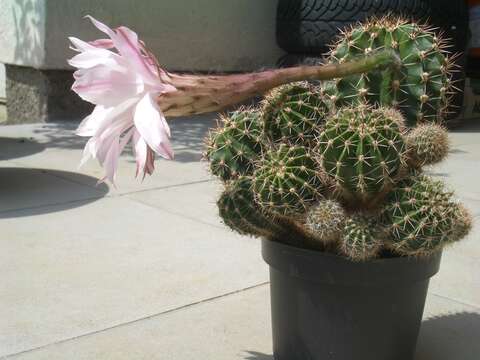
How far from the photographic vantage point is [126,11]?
8477mm

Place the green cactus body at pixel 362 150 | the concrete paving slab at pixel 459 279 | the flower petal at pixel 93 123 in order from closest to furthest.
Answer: the flower petal at pixel 93 123 < the green cactus body at pixel 362 150 < the concrete paving slab at pixel 459 279

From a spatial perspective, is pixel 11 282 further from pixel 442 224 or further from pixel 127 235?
pixel 442 224

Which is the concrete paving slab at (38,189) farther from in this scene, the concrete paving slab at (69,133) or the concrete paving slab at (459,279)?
the concrete paving slab at (459,279)

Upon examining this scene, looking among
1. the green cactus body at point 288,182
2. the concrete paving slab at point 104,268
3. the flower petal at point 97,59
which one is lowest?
the concrete paving slab at point 104,268

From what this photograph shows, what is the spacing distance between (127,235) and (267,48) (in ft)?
20.3

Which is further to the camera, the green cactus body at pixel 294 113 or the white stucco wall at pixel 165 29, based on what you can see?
the white stucco wall at pixel 165 29

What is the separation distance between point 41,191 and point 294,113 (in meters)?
3.23

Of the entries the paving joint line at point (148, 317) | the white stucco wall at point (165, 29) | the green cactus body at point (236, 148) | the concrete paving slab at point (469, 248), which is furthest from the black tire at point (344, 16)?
the green cactus body at point (236, 148)

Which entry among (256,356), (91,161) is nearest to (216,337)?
(256,356)

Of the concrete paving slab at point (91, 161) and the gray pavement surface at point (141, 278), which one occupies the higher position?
the gray pavement surface at point (141, 278)

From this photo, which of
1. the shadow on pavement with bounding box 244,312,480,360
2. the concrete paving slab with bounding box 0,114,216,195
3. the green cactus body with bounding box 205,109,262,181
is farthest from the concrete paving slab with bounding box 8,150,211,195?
the green cactus body with bounding box 205,109,262,181

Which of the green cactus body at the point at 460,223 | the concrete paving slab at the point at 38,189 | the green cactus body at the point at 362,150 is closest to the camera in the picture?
the green cactus body at the point at 362,150

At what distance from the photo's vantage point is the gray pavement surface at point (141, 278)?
283 cm

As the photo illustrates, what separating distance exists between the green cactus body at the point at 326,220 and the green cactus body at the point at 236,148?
302mm
